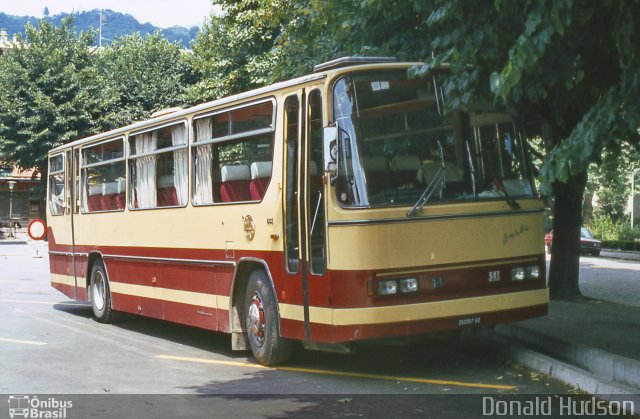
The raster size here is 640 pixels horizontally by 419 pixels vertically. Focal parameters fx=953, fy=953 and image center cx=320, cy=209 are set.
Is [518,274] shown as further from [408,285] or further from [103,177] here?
[103,177]

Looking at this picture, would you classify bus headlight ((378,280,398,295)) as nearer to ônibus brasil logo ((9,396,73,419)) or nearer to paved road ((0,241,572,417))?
paved road ((0,241,572,417))

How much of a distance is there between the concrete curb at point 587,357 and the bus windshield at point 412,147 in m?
1.59

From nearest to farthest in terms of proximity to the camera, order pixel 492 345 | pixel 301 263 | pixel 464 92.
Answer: pixel 464 92, pixel 301 263, pixel 492 345

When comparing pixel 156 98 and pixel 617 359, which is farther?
pixel 156 98

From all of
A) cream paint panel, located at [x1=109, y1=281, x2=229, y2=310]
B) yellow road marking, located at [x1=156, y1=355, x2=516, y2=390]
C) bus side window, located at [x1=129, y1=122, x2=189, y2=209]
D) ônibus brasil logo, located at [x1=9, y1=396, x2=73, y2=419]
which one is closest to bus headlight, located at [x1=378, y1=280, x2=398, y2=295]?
yellow road marking, located at [x1=156, y1=355, x2=516, y2=390]

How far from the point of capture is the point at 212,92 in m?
33.9

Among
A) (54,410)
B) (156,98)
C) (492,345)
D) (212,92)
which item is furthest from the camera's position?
(156,98)

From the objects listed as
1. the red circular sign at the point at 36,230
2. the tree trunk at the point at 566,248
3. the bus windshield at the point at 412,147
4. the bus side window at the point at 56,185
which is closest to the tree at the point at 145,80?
the red circular sign at the point at 36,230

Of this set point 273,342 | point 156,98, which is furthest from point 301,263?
point 156,98

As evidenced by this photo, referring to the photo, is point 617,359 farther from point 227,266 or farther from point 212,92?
point 212,92

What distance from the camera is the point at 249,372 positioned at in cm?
966

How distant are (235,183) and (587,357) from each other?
13.8 ft

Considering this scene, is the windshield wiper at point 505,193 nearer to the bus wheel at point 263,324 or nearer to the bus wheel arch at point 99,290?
the bus wheel at point 263,324

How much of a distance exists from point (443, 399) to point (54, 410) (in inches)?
125
